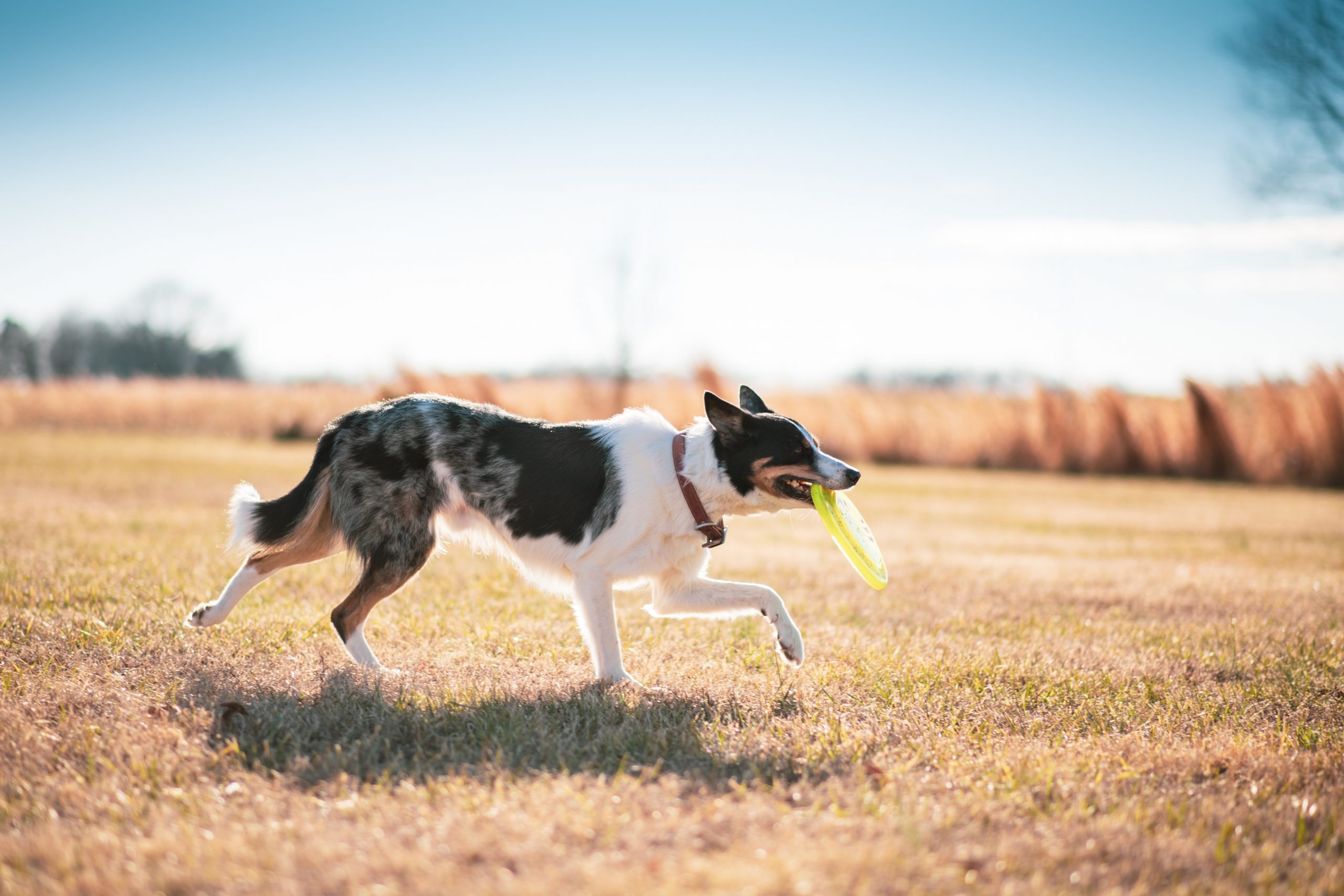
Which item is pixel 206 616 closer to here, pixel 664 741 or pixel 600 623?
pixel 600 623

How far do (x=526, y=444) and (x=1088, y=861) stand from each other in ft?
10.1

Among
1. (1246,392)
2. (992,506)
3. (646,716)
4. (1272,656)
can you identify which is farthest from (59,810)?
(1246,392)

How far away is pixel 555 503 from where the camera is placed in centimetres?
467

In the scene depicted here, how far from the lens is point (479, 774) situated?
3248 millimetres

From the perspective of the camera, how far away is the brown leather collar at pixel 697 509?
4633 millimetres

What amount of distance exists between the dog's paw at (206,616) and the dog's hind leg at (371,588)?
0.62 m

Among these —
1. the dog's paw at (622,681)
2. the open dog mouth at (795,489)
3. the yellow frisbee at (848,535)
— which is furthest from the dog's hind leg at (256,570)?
the yellow frisbee at (848,535)

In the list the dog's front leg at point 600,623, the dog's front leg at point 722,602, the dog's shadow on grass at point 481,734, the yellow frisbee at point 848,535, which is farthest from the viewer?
the yellow frisbee at point 848,535

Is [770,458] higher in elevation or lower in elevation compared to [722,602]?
higher

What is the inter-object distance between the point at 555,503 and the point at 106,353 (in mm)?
54589

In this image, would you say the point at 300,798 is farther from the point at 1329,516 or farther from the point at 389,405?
the point at 1329,516

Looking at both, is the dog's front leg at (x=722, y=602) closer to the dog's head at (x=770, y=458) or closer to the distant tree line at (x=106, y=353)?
the dog's head at (x=770, y=458)

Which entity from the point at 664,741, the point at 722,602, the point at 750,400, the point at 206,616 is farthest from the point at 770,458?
the point at 206,616

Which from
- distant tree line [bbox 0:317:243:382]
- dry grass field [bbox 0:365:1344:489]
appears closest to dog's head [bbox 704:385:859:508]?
dry grass field [bbox 0:365:1344:489]
